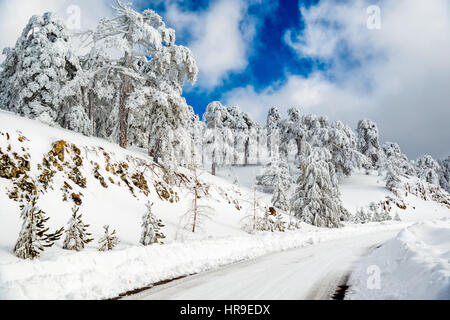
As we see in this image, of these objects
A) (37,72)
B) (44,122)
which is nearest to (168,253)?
(44,122)

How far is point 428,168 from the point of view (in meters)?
64.6

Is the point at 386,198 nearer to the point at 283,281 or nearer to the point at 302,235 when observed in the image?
the point at 302,235

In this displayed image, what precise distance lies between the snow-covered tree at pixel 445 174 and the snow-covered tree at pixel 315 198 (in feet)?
211

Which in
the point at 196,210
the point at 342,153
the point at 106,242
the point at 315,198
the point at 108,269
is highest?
the point at 342,153

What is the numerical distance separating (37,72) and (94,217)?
15.7m

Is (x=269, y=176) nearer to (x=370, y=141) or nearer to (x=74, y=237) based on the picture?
(x=74, y=237)

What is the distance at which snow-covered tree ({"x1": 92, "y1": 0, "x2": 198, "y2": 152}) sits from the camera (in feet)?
61.2

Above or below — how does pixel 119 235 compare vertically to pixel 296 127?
below

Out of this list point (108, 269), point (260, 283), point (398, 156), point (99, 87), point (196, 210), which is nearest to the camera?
point (260, 283)

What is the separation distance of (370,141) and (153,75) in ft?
160

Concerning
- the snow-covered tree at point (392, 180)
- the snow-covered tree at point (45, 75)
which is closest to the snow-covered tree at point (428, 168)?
the snow-covered tree at point (392, 180)

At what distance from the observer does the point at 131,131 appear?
2986cm

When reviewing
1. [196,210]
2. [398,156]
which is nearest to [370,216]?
[196,210]

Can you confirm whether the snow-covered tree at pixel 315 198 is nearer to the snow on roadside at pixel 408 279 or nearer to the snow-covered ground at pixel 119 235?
the snow-covered ground at pixel 119 235
